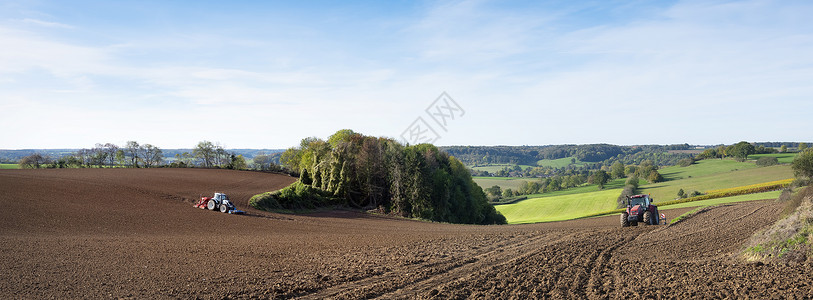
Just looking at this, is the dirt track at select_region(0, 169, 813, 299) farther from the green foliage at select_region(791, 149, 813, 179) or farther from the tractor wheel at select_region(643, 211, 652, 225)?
the green foliage at select_region(791, 149, 813, 179)

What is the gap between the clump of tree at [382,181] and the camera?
49094 mm

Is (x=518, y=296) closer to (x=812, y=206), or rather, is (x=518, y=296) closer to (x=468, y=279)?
(x=468, y=279)

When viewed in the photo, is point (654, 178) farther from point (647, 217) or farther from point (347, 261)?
point (347, 261)

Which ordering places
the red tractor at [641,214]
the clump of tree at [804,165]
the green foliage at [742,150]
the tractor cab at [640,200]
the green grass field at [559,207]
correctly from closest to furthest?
the red tractor at [641,214], the tractor cab at [640,200], the clump of tree at [804,165], the green grass field at [559,207], the green foliage at [742,150]

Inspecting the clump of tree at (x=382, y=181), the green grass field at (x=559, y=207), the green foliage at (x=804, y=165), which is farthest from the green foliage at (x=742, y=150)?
the clump of tree at (x=382, y=181)

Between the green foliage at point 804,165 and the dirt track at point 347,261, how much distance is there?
24159 mm

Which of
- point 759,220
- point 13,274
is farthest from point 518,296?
point 759,220

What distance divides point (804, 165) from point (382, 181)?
147ft

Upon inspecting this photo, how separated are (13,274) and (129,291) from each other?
174 inches

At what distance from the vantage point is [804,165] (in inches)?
1891

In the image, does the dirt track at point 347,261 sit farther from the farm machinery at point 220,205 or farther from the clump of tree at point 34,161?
the clump of tree at point 34,161

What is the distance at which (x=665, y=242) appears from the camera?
797 inches

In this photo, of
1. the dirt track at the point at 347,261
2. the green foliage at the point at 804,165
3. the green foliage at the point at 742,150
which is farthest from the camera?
the green foliage at the point at 742,150

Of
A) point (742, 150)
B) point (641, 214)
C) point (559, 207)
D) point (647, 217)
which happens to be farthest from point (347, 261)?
point (742, 150)
